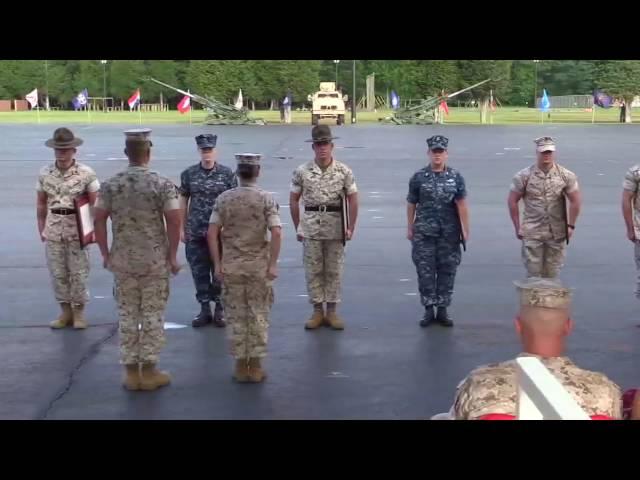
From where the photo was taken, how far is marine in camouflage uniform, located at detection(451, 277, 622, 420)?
289cm

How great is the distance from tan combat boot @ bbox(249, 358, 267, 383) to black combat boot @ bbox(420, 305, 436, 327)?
2190mm

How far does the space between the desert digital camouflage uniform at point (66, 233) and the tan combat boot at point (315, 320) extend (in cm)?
207

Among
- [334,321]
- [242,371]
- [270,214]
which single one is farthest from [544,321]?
[334,321]

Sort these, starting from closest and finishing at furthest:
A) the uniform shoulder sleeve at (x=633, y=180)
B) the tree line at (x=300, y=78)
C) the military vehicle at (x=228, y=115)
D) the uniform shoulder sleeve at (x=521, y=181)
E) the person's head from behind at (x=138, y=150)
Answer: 1. the person's head from behind at (x=138, y=150)
2. the uniform shoulder sleeve at (x=633, y=180)
3. the uniform shoulder sleeve at (x=521, y=181)
4. the military vehicle at (x=228, y=115)
5. the tree line at (x=300, y=78)

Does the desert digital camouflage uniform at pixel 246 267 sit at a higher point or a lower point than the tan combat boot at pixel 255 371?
higher

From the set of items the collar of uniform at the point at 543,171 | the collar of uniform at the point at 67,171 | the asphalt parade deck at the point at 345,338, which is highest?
the collar of uniform at the point at 67,171

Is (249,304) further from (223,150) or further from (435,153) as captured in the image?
(223,150)

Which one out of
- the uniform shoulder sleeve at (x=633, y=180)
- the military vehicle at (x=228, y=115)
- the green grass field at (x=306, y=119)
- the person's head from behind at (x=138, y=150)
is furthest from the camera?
the green grass field at (x=306, y=119)

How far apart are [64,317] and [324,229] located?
255 cm

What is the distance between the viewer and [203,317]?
863 cm

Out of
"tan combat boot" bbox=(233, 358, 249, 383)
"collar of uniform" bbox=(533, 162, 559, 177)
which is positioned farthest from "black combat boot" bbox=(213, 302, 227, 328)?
"collar of uniform" bbox=(533, 162, 559, 177)

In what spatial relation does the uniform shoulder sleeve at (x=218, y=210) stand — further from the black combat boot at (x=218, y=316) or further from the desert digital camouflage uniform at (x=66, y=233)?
the black combat boot at (x=218, y=316)

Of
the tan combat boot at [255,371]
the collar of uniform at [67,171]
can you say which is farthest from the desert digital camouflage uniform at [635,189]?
the collar of uniform at [67,171]

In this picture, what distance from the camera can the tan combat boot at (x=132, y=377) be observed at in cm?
667
